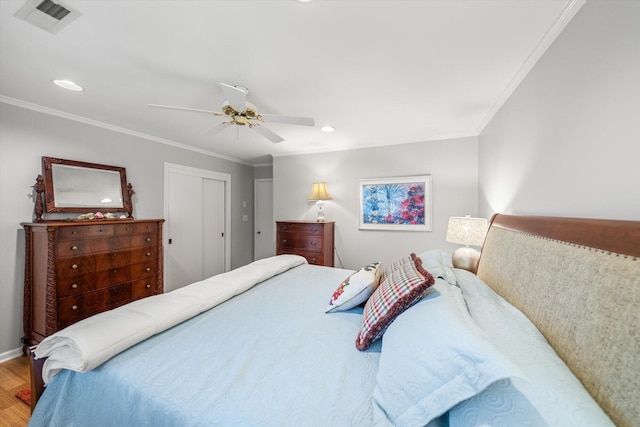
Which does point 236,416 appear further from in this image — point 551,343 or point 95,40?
point 95,40

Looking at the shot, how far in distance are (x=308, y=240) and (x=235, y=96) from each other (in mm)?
2162

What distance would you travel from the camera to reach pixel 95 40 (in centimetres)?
143

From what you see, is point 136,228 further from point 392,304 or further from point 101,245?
point 392,304

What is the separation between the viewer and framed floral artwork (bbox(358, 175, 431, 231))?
3273 millimetres

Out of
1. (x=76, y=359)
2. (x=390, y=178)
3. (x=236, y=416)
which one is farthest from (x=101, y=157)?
(x=390, y=178)

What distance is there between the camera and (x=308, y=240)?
11.3ft

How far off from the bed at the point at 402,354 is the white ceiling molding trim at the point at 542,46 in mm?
992

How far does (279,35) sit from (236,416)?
69.7 inches

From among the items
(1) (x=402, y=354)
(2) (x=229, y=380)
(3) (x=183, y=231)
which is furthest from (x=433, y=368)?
(3) (x=183, y=231)

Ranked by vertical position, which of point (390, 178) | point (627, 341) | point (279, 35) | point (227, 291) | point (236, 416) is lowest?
point (236, 416)

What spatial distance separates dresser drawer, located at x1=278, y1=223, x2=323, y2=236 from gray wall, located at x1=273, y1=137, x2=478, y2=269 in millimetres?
505

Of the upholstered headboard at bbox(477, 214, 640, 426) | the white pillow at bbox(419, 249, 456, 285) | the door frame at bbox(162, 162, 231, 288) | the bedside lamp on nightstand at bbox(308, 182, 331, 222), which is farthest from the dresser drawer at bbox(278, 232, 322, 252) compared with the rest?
the upholstered headboard at bbox(477, 214, 640, 426)

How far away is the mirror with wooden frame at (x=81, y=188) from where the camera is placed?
7.74ft

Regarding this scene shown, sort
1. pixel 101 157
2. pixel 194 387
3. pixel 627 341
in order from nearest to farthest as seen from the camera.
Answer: pixel 627 341, pixel 194 387, pixel 101 157
